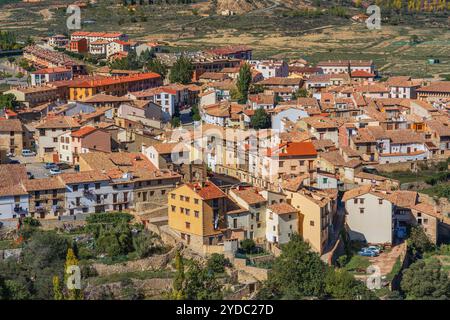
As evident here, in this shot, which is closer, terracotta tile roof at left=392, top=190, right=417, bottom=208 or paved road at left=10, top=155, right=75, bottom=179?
terracotta tile roof at left=392, top=190, right=417, bottom=208

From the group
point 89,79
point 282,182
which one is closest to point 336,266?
point 282,182

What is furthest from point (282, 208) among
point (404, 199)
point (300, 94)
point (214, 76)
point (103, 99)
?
point (214, 76)

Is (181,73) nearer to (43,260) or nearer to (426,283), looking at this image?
(43,260)

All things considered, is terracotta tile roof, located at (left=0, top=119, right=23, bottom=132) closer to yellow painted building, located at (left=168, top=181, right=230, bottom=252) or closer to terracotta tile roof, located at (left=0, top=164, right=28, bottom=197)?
terracotta tile roof, located at (left=0, top=164, right=28, bottom=197)

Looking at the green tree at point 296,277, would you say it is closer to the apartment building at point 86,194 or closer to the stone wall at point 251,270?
the stone wall at point 251,270

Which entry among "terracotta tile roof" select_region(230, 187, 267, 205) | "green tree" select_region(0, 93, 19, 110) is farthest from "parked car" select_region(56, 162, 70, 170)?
"green tree" select_region(0, 93, 19, 110)
